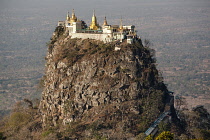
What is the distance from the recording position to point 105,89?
2474 inches

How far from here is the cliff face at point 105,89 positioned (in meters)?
61.7

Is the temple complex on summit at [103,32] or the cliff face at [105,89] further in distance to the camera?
the temple complex on summit at [103,32]

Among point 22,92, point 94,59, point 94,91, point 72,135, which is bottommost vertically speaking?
point 22,92

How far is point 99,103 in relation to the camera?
6278 centimetres

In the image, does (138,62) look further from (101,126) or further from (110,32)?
(101,126)

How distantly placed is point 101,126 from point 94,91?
224 inches

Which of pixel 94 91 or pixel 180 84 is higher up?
pixel 94 91

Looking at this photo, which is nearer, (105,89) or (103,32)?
(105,89)

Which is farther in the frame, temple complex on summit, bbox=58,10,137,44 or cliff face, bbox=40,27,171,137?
temple complex on summit, bbox=58,10,137,44

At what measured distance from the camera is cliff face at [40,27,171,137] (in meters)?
61.7

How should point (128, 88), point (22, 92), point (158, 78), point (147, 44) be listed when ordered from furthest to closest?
point (22, 92), point (147, 44), point (158, 78), point (128, 88)

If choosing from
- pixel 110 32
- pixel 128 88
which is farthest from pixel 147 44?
pixel 128 88

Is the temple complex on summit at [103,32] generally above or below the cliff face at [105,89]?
above

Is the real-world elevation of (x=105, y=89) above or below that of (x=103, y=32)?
below
